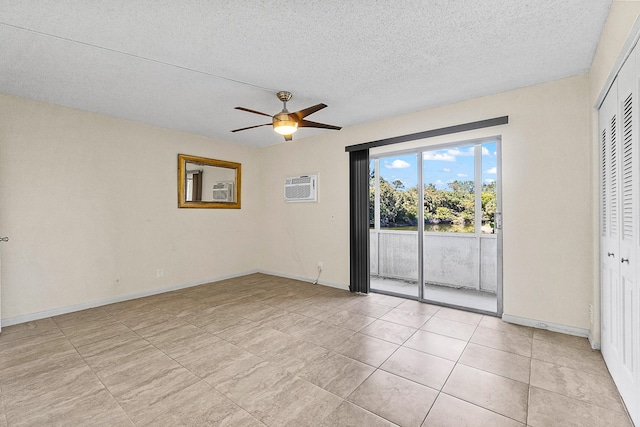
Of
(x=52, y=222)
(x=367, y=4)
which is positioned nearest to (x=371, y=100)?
(x=367, y=4)

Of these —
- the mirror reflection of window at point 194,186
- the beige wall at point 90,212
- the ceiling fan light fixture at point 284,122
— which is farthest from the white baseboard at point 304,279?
the ceiling fan light fixture at point 284,122

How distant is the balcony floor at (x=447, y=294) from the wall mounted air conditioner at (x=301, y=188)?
1.80 metres

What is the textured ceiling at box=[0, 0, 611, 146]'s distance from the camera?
1865 mm

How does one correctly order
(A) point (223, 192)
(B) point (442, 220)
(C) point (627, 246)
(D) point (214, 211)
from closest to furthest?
(C) point (627, 246)
(B) point (442, 220)
(D) point (214, 211)
(A) point (223, 192)

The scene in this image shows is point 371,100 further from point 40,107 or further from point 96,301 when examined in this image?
point 96,301

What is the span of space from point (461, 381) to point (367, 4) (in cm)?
260

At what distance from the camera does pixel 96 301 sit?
3.75 m

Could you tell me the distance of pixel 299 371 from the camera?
2.22 metres

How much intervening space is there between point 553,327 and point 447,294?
1.43 m

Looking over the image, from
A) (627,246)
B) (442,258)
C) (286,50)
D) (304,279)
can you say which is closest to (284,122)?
(286,50)

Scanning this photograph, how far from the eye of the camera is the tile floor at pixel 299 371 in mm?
1740

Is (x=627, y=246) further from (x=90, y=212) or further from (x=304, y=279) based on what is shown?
(x=90, y=212)

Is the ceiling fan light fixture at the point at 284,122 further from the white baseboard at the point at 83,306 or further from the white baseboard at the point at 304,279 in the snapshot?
the white baseboard at the point at 83,306

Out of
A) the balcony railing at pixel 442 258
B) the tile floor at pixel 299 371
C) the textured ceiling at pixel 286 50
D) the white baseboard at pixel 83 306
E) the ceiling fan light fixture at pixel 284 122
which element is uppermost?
the textured ceiling at pixel 286 50
